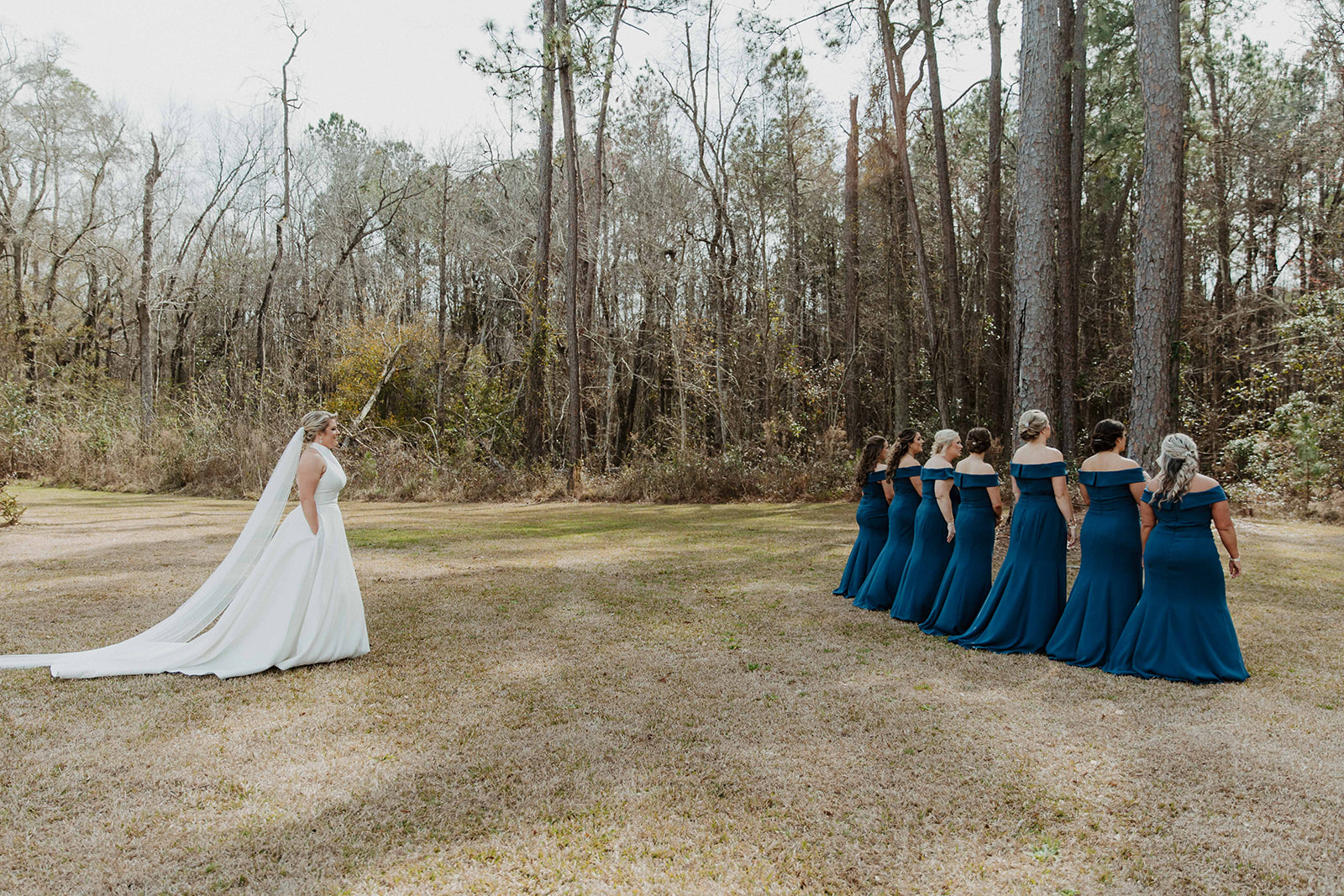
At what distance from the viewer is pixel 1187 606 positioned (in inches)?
201

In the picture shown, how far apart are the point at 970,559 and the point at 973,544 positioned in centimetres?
12

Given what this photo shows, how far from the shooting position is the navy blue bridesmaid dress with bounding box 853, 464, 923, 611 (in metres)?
7.35

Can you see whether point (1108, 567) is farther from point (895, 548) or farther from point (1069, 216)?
point (1069, 216)

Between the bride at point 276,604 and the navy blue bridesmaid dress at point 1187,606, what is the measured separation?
208 inches

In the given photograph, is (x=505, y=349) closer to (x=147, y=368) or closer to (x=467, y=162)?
(x=467, y=162)

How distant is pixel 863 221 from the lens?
24.4 meters

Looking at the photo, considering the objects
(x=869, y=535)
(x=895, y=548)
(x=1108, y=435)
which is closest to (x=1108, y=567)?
(x=1108, y=435)

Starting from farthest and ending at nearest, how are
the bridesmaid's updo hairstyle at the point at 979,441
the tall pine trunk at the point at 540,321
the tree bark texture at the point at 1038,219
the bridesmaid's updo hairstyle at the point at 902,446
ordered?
1. the tall pine trunk at the point at 540,321
2. the tree bark texture at the point at 1038,219
3. the bridesmaid's updo hairstyle at the point at 902,446
4. the bridesmaid's updo hairstyle at the point at 979,441

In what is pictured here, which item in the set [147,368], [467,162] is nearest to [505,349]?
[467,162]

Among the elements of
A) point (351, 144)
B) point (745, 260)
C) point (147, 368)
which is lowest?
point (147, 368)

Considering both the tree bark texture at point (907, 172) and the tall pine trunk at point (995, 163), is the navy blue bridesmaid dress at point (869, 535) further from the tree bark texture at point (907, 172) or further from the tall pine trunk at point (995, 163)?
the tall pine trunk at point (995, 163)

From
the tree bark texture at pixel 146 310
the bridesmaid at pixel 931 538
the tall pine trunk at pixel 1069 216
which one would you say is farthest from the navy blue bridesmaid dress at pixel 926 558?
the tree bark texture at pixel 146 310

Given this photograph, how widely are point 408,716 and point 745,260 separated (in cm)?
1899

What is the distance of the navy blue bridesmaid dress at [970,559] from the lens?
21.0 ft
